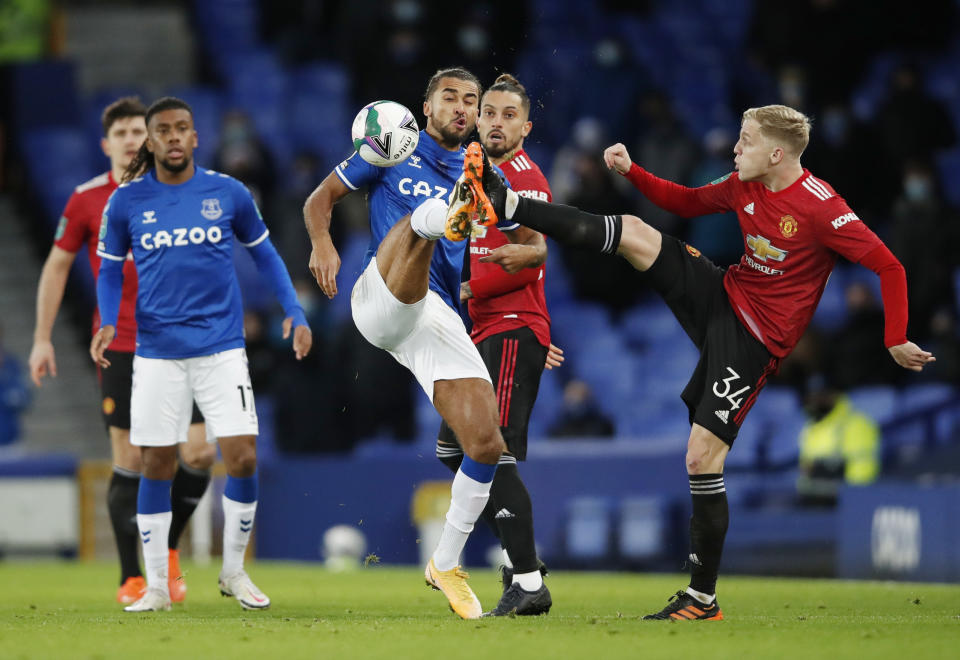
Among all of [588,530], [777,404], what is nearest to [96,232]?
[588,530]

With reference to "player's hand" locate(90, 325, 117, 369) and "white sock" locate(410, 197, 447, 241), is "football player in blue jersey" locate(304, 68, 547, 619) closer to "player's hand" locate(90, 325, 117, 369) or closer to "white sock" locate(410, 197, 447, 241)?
"white sock" locate(410, 197, 447, 241)

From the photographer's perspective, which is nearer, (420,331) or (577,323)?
(420,331)

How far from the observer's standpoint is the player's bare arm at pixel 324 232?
23.5 feet

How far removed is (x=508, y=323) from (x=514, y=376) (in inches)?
11.5

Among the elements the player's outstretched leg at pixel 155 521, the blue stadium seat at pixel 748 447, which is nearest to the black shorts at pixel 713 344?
the player's outstretched leg at pixel 155 521

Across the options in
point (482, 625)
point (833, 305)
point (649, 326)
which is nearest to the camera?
point (482, 625)

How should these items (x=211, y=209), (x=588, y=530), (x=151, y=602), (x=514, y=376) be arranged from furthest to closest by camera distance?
(x=588, y=530) < (x=211, y=209) < (x=151, y=602) < (x=514, y=376)

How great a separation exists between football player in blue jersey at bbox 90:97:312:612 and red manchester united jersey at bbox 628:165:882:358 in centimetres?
233

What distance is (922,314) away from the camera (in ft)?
46.0

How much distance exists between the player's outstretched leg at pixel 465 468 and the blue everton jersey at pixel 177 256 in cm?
163

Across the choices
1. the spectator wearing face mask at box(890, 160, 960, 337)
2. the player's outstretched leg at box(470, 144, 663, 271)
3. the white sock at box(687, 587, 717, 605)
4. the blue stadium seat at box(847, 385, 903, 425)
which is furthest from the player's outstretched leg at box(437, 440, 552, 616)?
the spectator wearing face mask at box(890, 160, 960, 337)

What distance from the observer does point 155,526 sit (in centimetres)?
812

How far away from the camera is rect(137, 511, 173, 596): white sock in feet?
26.4

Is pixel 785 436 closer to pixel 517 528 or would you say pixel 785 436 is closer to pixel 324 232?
pixel 517 528
